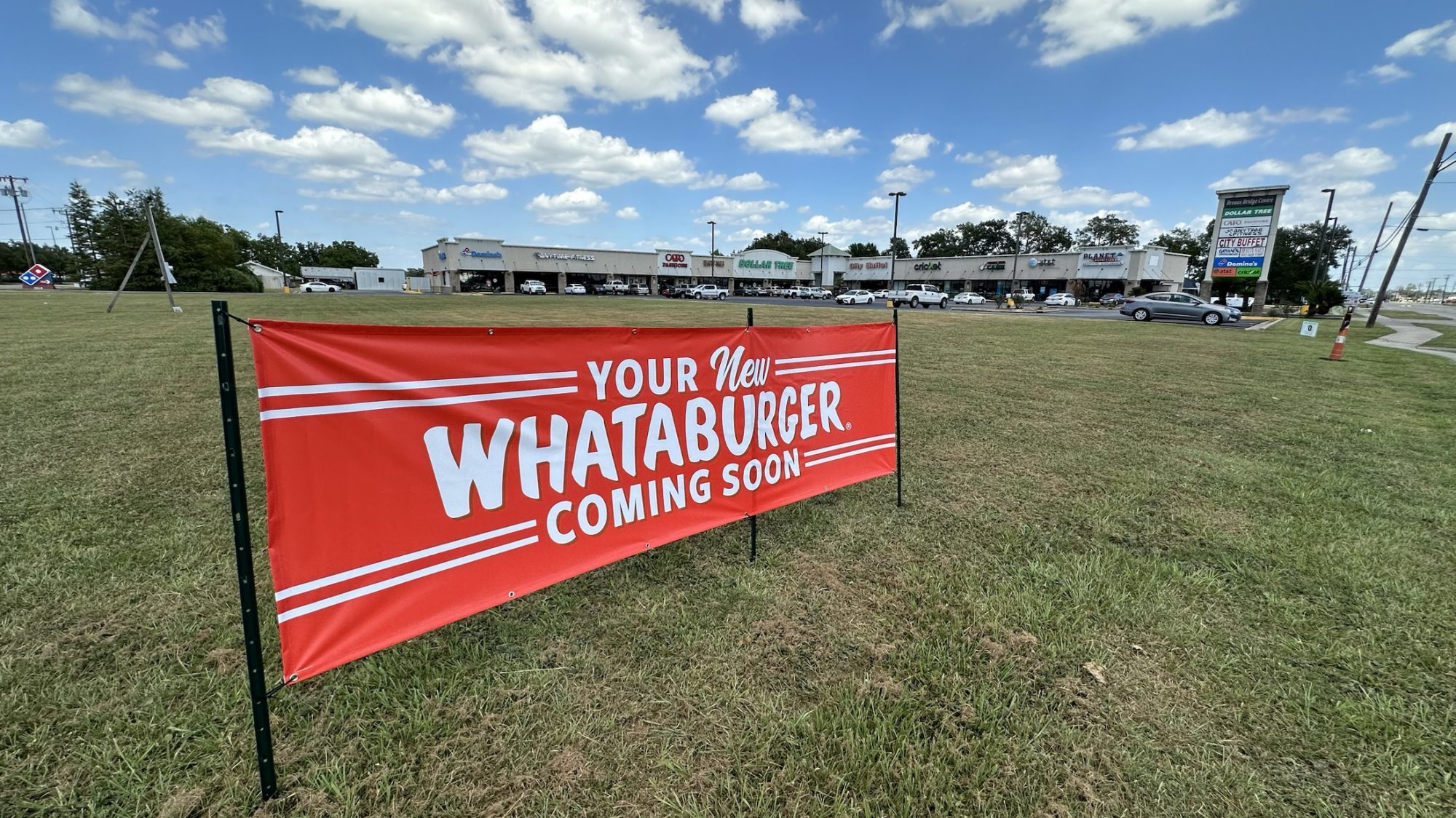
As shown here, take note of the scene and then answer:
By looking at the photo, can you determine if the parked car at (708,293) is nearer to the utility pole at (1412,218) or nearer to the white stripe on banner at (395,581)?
the utility pole at (1412,218)

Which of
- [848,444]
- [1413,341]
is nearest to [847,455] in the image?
[848,444]

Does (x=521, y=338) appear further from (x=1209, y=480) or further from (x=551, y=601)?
(x=1209, y=480)

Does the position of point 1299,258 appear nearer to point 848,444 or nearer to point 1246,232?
point 1246,232

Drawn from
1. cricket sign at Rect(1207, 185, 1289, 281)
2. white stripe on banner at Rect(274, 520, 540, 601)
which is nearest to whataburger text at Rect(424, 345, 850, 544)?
white stripe on banner at Rect(274, 520, 540, 601)

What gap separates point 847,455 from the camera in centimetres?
394

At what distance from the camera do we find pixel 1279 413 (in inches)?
282

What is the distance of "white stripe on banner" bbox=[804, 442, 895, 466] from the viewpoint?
3740 millimetres

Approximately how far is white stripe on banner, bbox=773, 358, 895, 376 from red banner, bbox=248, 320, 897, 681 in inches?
0.6

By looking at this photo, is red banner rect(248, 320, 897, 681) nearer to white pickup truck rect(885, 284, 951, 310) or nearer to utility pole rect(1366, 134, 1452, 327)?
utility pole rect(1366, 134, 1452, 327)

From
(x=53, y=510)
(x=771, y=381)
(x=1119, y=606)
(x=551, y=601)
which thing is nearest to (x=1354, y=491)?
(x=1119, y=606)

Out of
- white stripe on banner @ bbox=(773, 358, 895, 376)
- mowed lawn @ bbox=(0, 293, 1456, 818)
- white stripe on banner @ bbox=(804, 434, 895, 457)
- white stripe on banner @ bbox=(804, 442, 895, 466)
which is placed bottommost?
mowed lawn @ bbox=(0, 293, 1456, 818)

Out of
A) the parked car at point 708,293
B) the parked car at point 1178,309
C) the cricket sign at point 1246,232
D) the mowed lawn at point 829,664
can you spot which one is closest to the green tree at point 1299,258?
the cricket sign at point 1246,232

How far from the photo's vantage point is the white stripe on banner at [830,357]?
11.3ft

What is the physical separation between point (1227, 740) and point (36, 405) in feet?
33.6
